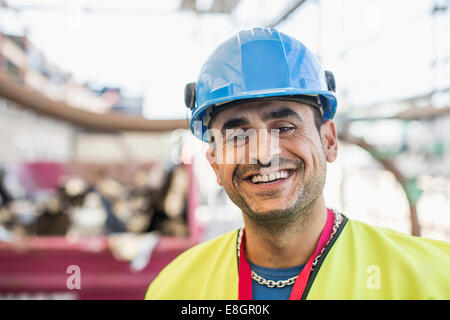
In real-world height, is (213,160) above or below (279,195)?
above

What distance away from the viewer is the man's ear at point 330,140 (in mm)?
1458

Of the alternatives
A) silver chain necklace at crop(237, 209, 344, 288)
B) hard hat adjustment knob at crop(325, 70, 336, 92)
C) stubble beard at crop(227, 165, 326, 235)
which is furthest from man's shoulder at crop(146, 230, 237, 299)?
hard hat adjustment knob at crop(325, 70, 336, 92)

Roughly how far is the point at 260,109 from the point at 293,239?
1.74 feet

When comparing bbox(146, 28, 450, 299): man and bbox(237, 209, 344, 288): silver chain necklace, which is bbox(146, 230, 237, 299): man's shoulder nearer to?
bbox(146, 28, 450, 299): man

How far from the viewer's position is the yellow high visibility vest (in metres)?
1.03

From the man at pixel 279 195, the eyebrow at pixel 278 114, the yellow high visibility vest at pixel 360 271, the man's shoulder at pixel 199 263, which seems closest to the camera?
the yellow high visibility vest at pixel 360 271

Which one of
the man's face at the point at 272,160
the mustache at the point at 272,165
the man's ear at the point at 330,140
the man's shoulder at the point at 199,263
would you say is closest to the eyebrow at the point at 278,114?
the man's face at the point at 272,160

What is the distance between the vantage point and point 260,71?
1.28 metres

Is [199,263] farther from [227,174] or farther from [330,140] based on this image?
[330,140]

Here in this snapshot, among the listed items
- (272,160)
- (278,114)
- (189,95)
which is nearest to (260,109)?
(278,114)

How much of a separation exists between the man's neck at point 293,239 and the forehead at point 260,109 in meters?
0.38

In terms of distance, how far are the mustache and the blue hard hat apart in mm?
247

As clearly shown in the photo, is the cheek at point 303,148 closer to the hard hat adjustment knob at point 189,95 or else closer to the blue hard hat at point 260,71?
the blue hard hat at point 260,71
